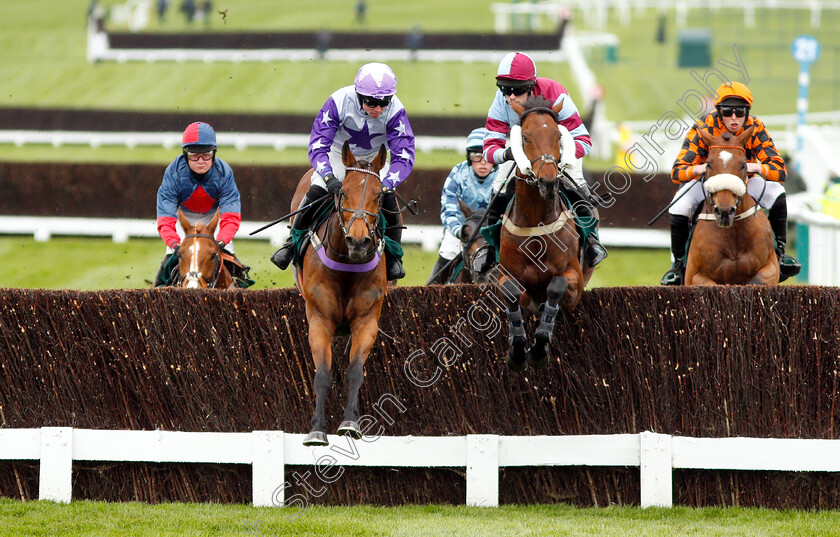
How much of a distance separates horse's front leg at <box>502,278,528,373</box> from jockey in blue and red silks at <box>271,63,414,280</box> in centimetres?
71

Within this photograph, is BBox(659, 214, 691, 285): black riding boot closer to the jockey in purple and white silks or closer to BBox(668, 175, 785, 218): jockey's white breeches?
BBox(668, 175, 785, 218): jockey's white breeches

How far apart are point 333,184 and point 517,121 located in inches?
52.0

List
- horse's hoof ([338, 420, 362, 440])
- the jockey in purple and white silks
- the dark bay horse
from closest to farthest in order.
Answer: horse's hoof ([338, 420, 362, 440]) → the dark bay horse → the jockey in purple and white silks

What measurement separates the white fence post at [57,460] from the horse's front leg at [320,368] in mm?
1550

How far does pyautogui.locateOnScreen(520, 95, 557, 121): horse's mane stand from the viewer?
6.16m

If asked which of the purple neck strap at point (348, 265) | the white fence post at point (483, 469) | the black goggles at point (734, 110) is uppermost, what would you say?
the black goggles at point (734, 110)

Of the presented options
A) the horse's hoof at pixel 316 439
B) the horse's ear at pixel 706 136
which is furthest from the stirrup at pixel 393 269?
the horse's ear at pixel 706 136

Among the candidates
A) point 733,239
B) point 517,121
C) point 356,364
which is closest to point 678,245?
point 733,239

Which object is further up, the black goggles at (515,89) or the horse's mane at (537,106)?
the black goggles at (515,89)

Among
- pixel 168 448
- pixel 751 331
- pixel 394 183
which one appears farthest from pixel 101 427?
pixel 751 331

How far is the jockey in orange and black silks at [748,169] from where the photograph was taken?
24.7 feet

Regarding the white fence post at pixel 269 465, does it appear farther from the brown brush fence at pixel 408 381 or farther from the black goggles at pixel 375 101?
the black goggles at pixel 375 101

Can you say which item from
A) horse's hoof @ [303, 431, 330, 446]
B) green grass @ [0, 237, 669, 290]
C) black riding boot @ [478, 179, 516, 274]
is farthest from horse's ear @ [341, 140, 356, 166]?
green grass @ [0, 237, 669, 290]

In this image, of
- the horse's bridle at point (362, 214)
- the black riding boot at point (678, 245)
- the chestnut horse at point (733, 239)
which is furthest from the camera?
the black riding boot at point (678, 245)
